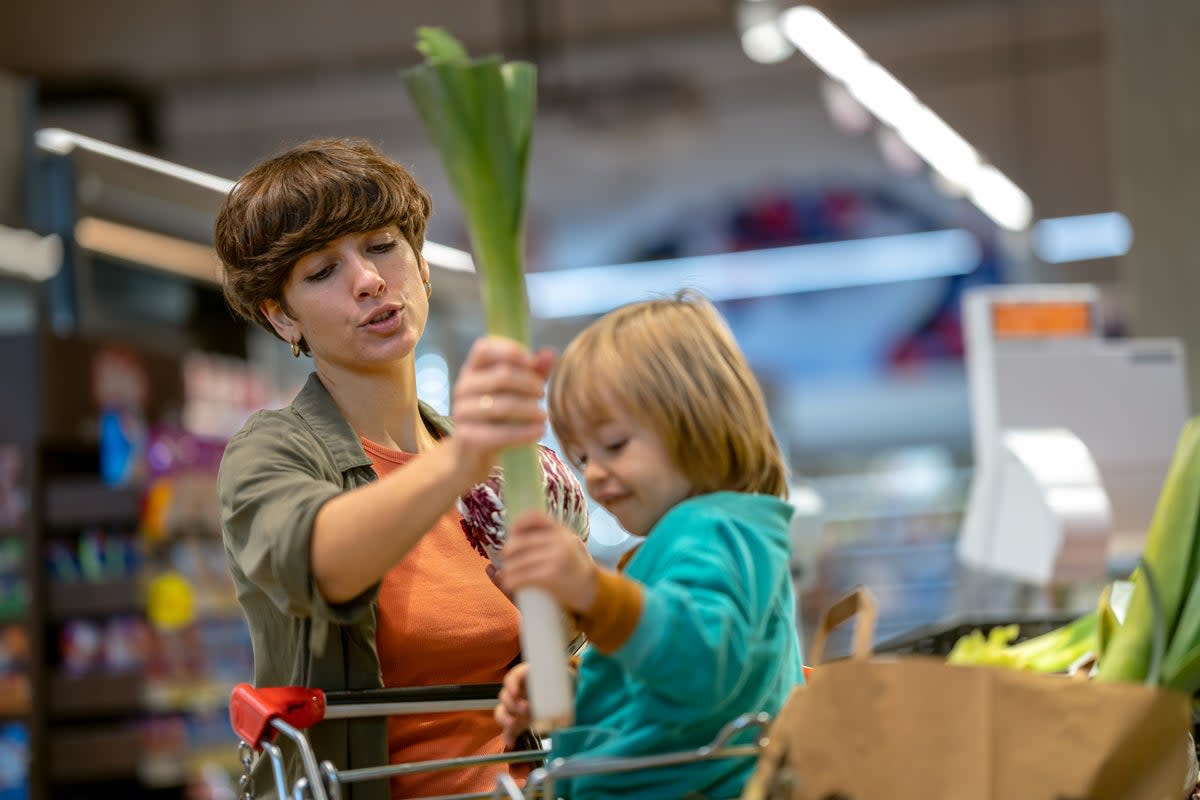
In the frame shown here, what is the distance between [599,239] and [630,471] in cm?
1508

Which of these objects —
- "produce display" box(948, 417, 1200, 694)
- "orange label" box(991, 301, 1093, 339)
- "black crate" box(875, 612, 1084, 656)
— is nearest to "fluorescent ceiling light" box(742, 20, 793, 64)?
"orange label" box(991, 301, 1093, 339)

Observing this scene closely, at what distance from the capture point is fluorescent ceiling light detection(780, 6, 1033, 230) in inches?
287

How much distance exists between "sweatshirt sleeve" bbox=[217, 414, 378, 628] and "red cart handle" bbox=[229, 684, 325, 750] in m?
0.12

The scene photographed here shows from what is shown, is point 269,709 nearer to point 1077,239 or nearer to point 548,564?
point 548,564

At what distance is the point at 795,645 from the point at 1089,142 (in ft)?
46.4

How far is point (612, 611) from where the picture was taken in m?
1.36

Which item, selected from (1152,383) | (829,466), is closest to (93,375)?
(1152,383)

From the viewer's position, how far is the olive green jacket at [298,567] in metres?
1.62

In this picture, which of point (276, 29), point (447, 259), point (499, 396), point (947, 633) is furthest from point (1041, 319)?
point (276, 29)

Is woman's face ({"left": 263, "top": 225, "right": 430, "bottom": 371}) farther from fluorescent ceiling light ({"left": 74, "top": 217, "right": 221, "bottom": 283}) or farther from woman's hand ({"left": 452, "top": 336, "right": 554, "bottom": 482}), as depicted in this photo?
fluorescent ceiling light ({"left": 74, "top": 217, "right": 221, "bottom": 283})

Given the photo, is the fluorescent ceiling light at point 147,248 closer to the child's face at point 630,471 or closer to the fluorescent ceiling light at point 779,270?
the child's face at point 630,471

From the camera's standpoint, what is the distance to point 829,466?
12031 mm

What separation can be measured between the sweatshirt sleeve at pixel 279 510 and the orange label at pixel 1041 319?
9.00 ft

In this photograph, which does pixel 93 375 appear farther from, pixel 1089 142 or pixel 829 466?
pixel 1089 142
